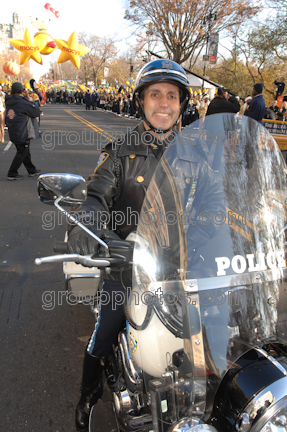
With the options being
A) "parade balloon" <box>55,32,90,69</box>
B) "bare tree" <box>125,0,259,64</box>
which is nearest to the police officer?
"parade balloon" <box>55,32,90,69</box>

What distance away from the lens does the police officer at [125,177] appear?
1.91 metres

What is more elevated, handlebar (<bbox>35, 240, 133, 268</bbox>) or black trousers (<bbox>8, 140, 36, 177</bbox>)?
black trousers (<bbox>8, 140, 36, 177</bbox>)

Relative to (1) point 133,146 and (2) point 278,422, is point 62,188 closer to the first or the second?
(1) point 133,146

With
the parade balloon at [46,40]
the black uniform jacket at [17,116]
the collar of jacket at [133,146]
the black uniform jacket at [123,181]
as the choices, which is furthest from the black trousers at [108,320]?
the parade balloon at [46,40]

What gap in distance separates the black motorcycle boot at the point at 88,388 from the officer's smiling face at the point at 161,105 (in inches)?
61.9

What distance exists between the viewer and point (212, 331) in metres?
1.14

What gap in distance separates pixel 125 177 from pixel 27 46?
18.0 m

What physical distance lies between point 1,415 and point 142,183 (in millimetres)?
1756

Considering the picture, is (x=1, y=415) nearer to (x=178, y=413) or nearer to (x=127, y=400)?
(x=127, y=400)

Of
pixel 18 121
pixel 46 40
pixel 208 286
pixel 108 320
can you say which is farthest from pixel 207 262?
pixel 46 40

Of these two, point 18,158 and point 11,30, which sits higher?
point 11,30

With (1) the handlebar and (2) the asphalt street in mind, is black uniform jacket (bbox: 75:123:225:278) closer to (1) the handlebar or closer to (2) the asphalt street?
(1) the handlebar

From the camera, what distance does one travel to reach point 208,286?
1.20 metres

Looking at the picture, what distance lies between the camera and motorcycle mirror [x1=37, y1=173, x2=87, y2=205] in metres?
1.42
